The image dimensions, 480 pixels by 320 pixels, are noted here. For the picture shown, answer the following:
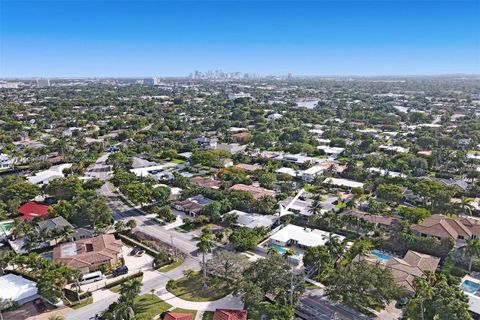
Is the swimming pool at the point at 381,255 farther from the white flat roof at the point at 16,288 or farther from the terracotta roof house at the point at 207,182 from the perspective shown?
the white flat roof at the point at 16,288

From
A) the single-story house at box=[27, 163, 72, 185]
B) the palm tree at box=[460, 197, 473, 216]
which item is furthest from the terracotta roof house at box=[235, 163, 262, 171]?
the palm tree at box=[460, 197, 473, 216]

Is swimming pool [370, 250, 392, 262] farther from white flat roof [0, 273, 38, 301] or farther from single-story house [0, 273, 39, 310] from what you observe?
white flat roof [0, 273, 38, 301]

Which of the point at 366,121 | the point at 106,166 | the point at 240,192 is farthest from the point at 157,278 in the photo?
the point at 366,121

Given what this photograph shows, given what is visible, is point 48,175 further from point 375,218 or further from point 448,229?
point 448,229

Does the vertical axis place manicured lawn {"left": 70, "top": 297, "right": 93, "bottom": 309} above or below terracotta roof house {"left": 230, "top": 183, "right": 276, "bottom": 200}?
below

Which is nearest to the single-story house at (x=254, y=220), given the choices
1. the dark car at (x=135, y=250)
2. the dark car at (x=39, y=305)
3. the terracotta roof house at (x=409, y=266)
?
the terracotta roof house at (x=409, y=266)
